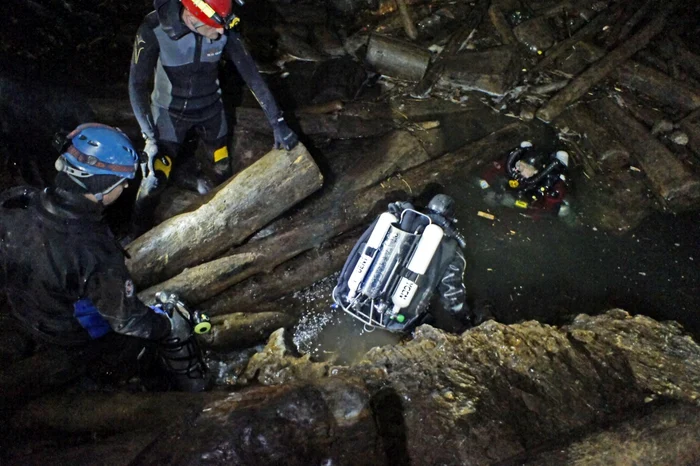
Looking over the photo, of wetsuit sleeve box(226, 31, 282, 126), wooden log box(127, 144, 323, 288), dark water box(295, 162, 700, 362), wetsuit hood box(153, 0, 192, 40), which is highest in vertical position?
wetsuit hood box(153, 0, 192, 40)

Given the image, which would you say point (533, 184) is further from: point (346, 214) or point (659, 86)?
point (659, 86)

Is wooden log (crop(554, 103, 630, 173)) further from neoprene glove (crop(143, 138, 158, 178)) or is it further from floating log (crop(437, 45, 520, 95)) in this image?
neoprene glove (crop(143, 138, 158, 178))

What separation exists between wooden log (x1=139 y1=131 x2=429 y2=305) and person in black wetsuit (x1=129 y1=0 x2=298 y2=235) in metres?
→ 1.06

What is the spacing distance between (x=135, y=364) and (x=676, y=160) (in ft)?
23.9

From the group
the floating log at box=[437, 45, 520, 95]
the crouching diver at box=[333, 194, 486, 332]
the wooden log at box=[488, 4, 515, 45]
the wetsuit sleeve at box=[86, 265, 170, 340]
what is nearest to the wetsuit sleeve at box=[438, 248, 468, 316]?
the crouching diver at box=[333, 194, 486, 332]

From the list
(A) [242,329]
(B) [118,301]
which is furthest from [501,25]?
(B) [118,301]

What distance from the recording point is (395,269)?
175 inches

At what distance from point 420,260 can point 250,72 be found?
252cm

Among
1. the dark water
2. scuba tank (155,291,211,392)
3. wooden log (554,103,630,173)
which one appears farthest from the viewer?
wooden log (554,103,630,173)

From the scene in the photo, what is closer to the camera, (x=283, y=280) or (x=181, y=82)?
(x=181, y=82)

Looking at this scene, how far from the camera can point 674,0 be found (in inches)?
329

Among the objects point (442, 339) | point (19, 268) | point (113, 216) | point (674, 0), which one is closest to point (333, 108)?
point (113, 216)

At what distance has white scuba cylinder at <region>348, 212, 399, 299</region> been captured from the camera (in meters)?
4.42

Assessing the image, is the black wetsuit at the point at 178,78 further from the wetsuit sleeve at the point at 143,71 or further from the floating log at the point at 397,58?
the floating log at the point at 397,58
